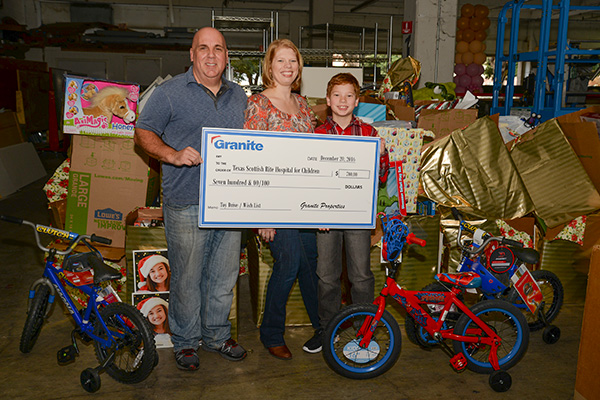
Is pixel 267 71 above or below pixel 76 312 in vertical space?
above

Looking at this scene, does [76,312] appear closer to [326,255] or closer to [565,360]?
[326,255]

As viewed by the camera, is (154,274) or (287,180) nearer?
(287,180)

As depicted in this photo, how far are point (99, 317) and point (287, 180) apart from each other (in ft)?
3.47

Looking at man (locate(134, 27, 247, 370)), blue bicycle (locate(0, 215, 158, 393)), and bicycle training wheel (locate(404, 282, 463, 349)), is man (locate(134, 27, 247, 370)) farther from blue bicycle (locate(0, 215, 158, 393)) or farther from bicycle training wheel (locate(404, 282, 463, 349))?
bicycle training wheel (locate(404, 282, 463, 349))

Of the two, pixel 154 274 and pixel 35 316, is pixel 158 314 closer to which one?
pixel 154 274

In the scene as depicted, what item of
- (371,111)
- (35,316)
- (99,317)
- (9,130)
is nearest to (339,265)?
(99,317)

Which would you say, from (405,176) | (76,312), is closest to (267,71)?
(405,176)

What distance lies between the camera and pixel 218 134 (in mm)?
2121

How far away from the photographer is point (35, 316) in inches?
98.1

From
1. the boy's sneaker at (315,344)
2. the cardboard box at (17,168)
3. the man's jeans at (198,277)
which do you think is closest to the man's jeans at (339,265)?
the boy's sneaker at (315,344)

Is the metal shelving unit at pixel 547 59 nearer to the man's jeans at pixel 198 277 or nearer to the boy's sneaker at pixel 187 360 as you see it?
the man's jeans at pixel 198 277

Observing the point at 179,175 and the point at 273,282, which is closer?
the point at 179,175

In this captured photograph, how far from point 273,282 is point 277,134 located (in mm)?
748

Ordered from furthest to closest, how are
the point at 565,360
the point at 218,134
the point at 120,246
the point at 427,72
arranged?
the point at 427,72 < the point at 120,246 < the point at 565,360 < the point at 218,134
